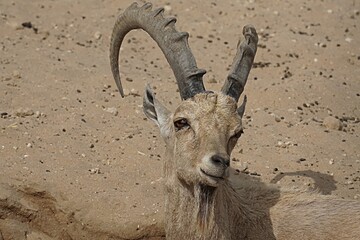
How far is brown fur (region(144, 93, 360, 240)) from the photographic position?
728 centimetres

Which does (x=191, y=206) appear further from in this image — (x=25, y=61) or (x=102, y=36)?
(x=102, y=36)

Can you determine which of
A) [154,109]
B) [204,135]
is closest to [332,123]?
[154,109]

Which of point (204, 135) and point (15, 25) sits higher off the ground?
point (15, 25)

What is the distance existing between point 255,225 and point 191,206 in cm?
92

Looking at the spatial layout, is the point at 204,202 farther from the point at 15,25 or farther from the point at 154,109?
the point at 15,25

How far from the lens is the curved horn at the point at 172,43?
7.69 metres

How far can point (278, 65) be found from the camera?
44.2 feet

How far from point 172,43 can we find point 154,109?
0.69m

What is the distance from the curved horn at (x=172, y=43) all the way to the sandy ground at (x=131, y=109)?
2270 mm

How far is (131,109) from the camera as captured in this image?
1149 centimetres

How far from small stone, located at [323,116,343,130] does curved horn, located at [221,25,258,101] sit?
3.49 metres

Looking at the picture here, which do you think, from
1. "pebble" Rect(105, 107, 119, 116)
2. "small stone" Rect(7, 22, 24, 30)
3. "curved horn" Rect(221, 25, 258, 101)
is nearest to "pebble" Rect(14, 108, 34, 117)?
"pebble" Rect(105, 107, 119, 116)

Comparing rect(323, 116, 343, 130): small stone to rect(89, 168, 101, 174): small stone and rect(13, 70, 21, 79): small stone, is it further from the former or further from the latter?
rect(13, 70, 21, 79): small stone

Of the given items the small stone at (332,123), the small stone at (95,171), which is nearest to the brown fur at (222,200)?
the small stone at (95,171)
